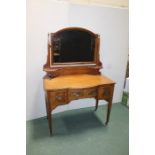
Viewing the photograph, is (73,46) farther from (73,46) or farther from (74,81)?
(74,81)

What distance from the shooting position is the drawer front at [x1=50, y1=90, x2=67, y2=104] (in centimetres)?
214

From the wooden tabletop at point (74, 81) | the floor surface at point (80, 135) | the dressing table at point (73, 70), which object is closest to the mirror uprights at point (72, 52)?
the dressing table at point (73, 70)

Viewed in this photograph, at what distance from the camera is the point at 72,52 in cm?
257

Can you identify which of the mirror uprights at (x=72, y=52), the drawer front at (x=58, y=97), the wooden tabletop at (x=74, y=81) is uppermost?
the mirror uprights at (x=72, y=52)

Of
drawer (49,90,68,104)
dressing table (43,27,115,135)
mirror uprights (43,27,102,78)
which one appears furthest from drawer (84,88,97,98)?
mirror uprights (43,27,102,78)

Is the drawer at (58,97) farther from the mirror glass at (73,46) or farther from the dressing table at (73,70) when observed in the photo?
the mirror glass at (73,46)

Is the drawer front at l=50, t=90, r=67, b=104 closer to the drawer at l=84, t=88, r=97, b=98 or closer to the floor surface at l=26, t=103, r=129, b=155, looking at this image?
the drawer at l=84, t=88, r=97, b=98

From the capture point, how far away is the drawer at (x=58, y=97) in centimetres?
214

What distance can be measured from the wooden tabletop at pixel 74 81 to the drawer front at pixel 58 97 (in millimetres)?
61

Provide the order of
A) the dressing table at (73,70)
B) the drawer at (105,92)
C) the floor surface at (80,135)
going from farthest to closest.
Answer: the drawer at (105,92)
the dressing table at (73,70)
the floor surface at (80,135)

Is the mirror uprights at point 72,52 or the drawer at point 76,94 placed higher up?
the mirror uprights at point 72,52

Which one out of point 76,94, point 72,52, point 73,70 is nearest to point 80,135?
point 76,94

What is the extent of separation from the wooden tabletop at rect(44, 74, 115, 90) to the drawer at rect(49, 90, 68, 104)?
0.20 feet
